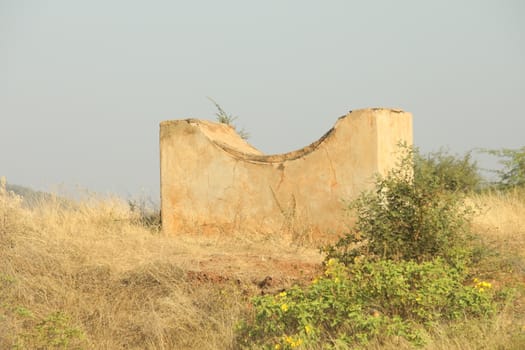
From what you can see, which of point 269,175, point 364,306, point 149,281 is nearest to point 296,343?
point 364,306

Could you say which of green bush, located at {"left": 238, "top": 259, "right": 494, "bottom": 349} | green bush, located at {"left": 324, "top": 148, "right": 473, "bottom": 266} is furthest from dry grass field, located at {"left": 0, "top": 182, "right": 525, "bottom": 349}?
green bush, located at {"left": 324, "top": 148, "right": 473, "bottom": 266}

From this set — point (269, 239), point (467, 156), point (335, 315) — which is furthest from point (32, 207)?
point (467, 156)

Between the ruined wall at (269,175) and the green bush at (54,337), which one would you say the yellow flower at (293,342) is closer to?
the green bush at (54,337)

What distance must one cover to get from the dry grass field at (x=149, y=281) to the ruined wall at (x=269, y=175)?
0.34 meters

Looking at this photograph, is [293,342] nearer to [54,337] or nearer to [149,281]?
[54,337]

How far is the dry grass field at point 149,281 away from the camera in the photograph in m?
6.74

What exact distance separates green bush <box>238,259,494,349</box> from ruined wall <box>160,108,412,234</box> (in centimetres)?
368

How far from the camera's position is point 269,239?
10.3 metres

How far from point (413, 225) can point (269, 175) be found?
12.1ft

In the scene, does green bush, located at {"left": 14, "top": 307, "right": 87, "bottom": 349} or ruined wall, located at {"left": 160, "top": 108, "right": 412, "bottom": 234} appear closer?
green bush, located at {"left": 14, "top": 307, "right": 87, "bottom": 349}

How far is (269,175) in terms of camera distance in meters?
10.6

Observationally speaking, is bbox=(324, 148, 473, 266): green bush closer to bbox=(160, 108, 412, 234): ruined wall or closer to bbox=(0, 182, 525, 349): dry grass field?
bbox=(0, 182, 525, 349): dry grass field

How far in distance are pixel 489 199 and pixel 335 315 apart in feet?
27.5

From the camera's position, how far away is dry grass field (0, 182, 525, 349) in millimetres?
6738
